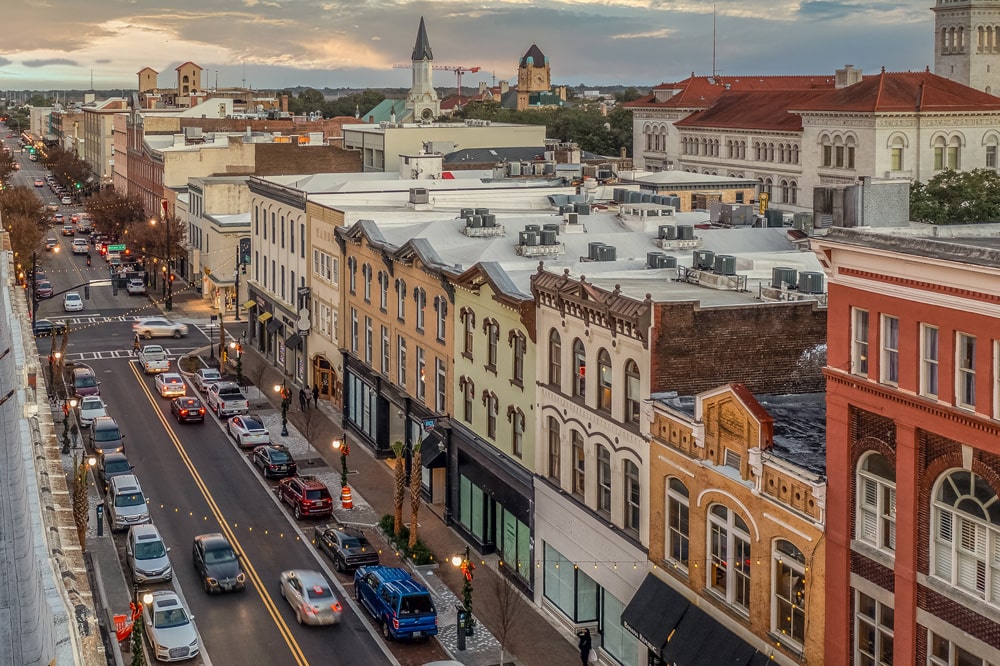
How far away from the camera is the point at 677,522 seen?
35.1 metres

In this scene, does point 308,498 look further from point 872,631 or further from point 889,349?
point 889,349

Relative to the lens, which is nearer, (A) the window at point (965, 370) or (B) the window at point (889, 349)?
(A) the window at point (965, 370)

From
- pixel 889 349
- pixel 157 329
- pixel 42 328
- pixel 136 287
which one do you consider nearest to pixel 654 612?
pixel 889 349

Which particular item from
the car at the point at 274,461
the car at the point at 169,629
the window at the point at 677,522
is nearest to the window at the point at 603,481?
the window at the point at 677,522

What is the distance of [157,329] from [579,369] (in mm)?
55207

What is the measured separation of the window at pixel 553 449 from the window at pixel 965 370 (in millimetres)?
17695

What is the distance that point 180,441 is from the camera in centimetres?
6262

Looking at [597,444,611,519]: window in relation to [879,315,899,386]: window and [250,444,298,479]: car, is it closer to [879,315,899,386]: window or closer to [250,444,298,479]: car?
[879,315,899,386]: window

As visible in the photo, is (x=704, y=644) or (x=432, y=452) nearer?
(x=704, y=644)

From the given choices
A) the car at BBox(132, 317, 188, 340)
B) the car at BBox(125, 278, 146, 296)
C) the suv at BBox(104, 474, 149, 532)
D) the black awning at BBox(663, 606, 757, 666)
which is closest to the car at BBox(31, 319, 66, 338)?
the car at BBox(132, 317, 188, 340)

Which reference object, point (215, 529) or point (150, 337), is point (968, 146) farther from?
point (215, 529)

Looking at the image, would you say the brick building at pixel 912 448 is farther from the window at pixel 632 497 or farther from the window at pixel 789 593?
the window at pixel 632 497

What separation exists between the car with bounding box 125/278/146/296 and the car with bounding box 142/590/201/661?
72233 mm

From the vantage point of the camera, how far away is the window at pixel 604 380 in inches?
1518
